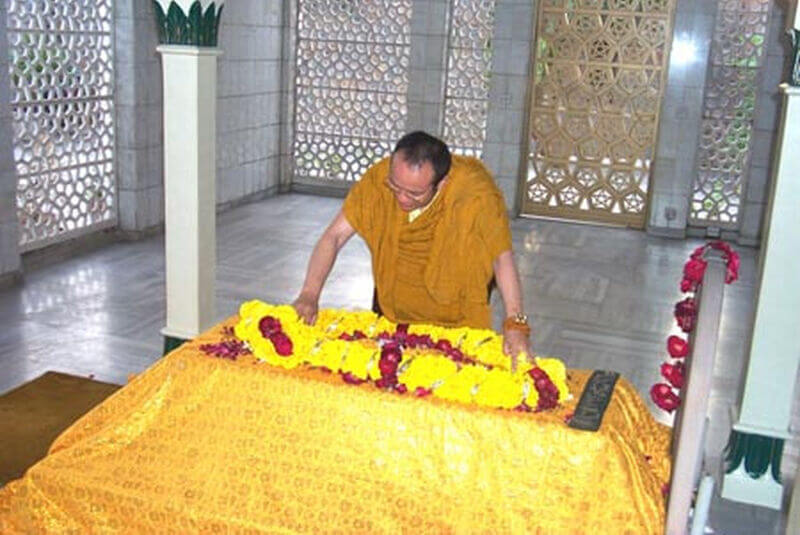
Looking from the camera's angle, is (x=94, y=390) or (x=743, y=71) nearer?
(x=94, y=390)

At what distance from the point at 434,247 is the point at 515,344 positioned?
67 centimetres

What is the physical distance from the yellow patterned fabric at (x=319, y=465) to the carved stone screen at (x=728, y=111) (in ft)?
23.9

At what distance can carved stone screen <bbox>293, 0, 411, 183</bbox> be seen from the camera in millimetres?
10867

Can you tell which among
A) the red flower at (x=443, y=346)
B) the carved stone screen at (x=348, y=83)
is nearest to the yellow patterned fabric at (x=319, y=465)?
the red flower at (x=443, y=346)

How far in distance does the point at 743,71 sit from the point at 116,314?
693cm

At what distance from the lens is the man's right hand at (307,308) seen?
3.60m

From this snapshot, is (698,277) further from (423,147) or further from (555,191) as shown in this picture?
(555,191)

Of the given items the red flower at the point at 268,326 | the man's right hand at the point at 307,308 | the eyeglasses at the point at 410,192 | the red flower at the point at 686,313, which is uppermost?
the eyeglasses at the point at 410,192

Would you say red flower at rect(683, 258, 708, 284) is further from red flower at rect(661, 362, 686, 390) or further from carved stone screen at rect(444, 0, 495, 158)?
carved stone screen at rect(444, 0, 495, 158)

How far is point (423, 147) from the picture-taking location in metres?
3.42

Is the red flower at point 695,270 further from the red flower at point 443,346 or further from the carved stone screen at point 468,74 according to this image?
the carved stone screen at point 468,74

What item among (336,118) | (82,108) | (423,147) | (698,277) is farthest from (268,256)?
(698,277)

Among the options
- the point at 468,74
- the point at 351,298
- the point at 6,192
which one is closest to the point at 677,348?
the point at 351,298

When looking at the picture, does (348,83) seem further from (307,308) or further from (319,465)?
(319,465)
